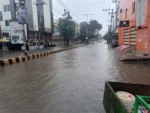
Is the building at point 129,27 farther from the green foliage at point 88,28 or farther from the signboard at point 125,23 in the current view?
the green foliage at point 88,28

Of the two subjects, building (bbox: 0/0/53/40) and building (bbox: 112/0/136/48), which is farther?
building (bbox: 0/0/53/40)

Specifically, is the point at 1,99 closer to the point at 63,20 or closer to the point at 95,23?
the point at 63,20

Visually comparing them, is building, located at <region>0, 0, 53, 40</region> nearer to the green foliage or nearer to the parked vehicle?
the parked vehicle

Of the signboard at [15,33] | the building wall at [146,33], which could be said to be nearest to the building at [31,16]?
the signboard at [15,33]

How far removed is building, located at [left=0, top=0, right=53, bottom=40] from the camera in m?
40.0

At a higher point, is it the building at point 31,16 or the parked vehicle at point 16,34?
the building at point 31,16

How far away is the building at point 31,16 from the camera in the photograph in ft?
131

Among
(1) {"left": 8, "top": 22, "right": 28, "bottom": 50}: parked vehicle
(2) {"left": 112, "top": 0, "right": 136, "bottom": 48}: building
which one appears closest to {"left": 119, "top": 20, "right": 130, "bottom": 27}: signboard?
(2) {"left": 112, "top": 0, "right": 136, "bottom": 48}: building

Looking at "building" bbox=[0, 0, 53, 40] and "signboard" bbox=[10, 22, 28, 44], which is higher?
"building" bbox=[0, 0, 53, 40]

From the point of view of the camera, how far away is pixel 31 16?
136 ft

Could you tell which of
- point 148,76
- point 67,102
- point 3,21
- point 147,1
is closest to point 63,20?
point 3,21

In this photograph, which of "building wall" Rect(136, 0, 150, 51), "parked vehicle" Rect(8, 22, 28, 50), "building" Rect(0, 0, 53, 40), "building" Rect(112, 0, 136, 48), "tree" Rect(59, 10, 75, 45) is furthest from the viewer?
"tree" Rect(59, 10, 75, 45)

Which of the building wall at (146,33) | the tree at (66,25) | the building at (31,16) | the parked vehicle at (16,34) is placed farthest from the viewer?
the tree at (66,25)

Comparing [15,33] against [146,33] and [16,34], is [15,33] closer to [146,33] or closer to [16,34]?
[16,34]
